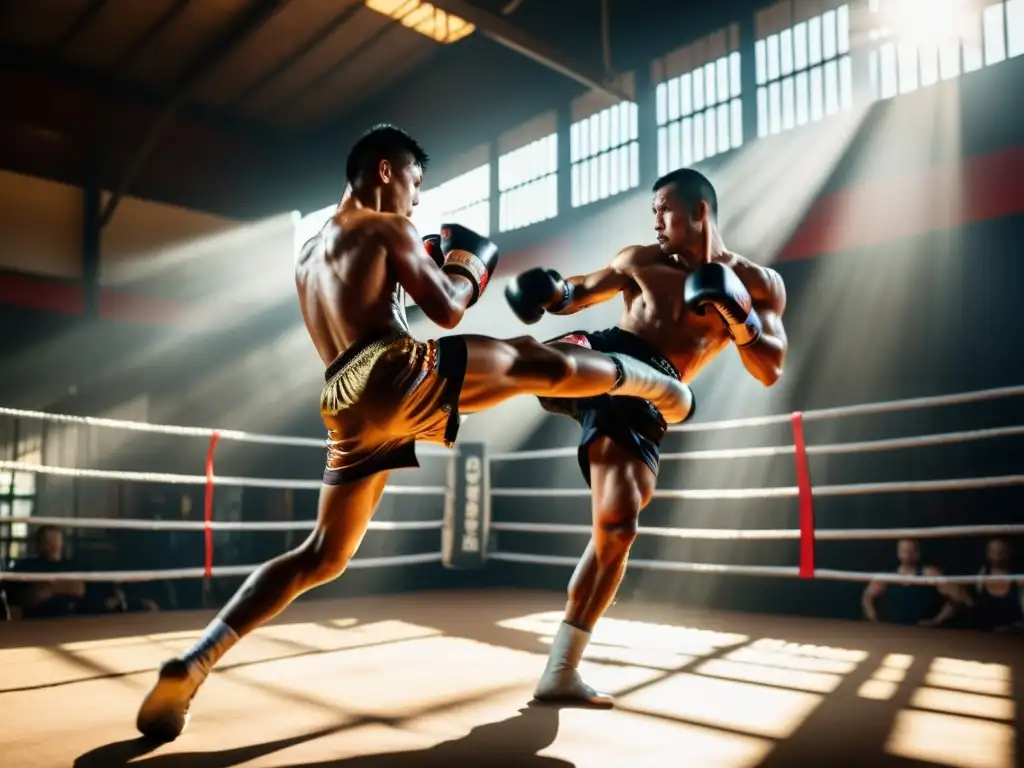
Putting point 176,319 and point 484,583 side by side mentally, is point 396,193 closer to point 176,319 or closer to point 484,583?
point 484,583

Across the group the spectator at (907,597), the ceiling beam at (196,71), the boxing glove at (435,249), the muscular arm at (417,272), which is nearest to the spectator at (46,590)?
the boxing glove at (435,249)

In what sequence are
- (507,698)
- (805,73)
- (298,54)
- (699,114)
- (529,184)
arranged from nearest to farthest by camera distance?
(507,698) < (805,73) < (699,114) < (529,184) < (298,54)

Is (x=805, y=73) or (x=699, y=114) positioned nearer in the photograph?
(x=805, y=73)

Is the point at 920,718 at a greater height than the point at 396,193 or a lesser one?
lesser

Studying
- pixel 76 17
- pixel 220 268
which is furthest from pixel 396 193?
pixel 220 268

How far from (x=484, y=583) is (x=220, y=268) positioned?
5.27 metres

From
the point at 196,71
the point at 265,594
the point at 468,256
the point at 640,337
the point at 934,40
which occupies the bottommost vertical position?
the point at 265,594

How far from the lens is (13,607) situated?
386 centimetres

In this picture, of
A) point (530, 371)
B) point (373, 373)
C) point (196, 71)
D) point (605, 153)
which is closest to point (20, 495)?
point (196, 71)

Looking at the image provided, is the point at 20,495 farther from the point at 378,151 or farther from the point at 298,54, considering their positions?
the point at 378,151

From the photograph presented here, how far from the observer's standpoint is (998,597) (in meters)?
3.37

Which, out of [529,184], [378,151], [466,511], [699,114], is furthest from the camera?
[529,184]

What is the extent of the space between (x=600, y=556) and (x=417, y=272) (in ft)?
2.57

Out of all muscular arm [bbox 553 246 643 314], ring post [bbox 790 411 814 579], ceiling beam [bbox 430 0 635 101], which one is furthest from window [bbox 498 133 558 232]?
muscular arm [bbox 553 246 643 314]
